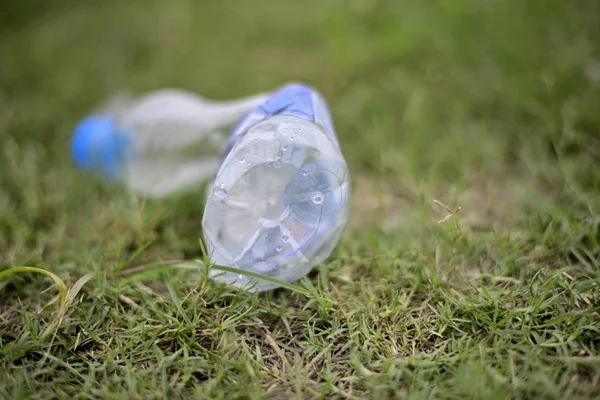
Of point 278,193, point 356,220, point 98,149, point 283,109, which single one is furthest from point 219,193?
point 98,149

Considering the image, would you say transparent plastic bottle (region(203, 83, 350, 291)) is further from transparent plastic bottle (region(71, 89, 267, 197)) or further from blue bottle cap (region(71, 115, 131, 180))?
blue bottle cap (region(71, 115, 131, 180))

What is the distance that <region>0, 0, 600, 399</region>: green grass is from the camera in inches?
51.3

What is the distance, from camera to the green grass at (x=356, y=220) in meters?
1.30

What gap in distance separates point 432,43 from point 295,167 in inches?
55.7

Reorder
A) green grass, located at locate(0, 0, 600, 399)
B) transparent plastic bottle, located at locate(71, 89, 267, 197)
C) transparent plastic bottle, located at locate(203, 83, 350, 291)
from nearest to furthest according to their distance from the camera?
green grass, located at locate(0, 0, 600, 399), transparent plastic bottle, located at locate(203, 83, 350, 291), transparent plastic bottle, located at locate(71, 89, 267, 197)

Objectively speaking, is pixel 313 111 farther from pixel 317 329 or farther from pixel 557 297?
pixel 557 297

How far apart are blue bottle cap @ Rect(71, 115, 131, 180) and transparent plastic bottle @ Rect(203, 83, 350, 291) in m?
0.73

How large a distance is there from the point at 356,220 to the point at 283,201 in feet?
1.46

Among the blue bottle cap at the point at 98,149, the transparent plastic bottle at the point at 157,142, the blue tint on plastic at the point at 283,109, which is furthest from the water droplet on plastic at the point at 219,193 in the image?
the blue bottle cap at the point at 98,149

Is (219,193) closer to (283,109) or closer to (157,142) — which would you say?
(283,109)

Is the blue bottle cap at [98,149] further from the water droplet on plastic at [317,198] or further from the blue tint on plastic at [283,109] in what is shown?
the water droplet on plastic at [317,198]

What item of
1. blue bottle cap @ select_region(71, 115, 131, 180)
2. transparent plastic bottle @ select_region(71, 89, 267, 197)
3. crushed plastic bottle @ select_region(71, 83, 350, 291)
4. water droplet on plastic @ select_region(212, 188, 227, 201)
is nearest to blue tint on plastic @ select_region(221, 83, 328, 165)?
crushed plastic bottle @ select_region(71, 83, 350, 291)

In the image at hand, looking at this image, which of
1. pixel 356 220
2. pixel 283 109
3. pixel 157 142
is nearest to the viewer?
pixel 283 109

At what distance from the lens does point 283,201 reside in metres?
1.53
